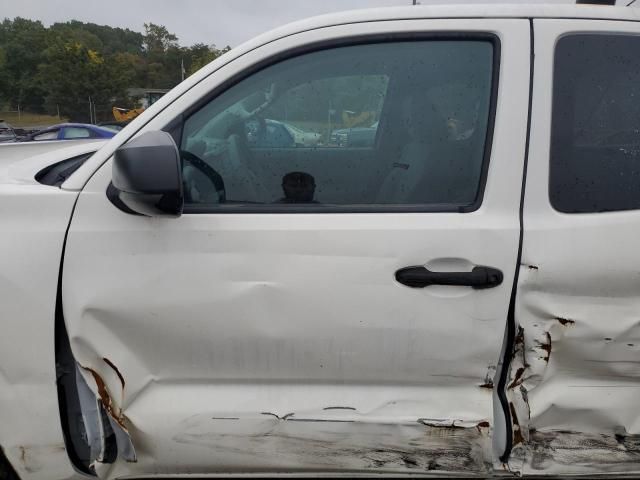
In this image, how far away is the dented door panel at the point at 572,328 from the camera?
4.99ft

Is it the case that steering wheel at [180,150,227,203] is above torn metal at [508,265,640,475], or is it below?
above

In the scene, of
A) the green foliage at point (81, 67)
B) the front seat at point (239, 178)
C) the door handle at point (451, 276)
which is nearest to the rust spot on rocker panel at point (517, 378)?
the door handle at point (451, 276)

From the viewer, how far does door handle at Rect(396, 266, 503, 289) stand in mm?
1513

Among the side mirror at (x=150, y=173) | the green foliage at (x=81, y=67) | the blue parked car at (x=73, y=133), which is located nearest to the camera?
the side mirror at (x=150, y=173)

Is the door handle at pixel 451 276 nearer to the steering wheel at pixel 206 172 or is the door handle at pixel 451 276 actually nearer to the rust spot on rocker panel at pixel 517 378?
the rust spot on rocker panel at pixel 517 378

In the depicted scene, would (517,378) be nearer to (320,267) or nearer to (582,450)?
(582,450)

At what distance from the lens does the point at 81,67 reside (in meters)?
44.6

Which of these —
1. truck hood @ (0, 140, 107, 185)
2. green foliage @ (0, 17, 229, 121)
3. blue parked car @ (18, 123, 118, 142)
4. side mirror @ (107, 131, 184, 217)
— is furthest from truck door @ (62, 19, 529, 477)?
green foliage @ (0, 17, 229, 121)

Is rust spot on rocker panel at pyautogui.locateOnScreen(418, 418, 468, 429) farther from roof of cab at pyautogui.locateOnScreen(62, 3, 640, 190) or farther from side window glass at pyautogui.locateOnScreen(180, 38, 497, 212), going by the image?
roof of cab at pyautogui.locateOnScreen(62, 3, 640, 190)

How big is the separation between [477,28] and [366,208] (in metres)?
0.67

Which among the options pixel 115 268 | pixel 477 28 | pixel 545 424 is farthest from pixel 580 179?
pixel 115 268

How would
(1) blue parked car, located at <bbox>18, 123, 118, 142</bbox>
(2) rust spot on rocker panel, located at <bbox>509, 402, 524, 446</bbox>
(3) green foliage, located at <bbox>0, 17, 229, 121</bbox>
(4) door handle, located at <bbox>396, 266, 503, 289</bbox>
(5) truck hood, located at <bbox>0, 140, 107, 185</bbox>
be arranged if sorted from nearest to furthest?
1. (4) door handle, located at <bbox>396, 266, 503, 289</bbox>
2. (2) rust spot on rocker panel, located at <bbox>509, 402, 524, 446</bbox>
3. (5) truck hood, located at <bbox>0, 140, 107, 185</bbox>
4. (1) blue parked car, located at <bbox>18, 123, 118, 142</bbox>
5. (3) green foliage, located at <bbox>0, 17, 229, 121</bbox>

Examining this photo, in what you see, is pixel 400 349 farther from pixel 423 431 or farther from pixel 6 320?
pixel 6 320

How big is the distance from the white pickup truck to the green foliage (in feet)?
105
